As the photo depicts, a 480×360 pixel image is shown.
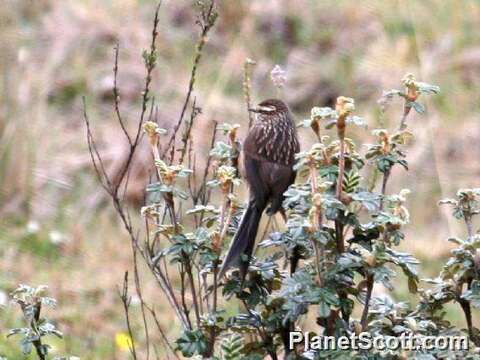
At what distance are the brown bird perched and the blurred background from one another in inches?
68.9

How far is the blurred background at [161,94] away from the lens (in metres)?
5.96

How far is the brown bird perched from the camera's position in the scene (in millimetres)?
3391

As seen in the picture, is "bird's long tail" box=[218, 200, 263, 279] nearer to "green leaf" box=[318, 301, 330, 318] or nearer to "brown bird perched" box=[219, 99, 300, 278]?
"brown bird perched" box=[219, 99, 300, 278]

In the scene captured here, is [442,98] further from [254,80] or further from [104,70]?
[104,70]

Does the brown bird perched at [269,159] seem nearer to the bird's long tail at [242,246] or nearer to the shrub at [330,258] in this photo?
the bird's long tail at [242,246]

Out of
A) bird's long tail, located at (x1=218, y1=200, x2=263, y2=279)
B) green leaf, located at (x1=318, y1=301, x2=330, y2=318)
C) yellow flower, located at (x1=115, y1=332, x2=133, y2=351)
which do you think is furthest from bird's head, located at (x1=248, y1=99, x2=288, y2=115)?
yellow flower, located at (x1=115, y1=332, x2=133, y2=351)

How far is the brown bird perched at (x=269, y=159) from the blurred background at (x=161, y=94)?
1.75m

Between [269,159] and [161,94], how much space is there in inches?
155

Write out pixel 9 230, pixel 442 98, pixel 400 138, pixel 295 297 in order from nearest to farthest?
pixel 295 297 → pixel 400 138 → pixel 9 230 → pixel 442 98

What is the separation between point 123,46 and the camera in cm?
779

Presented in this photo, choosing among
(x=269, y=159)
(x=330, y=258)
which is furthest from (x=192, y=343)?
(x=269, y=159)

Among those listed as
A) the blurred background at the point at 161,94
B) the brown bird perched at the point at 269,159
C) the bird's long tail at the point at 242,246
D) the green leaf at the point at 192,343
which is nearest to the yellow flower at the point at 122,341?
the blurred background at the point at 161,94

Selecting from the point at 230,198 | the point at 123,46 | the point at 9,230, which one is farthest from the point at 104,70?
the point at 230,198

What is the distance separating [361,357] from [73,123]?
16.1 feet
